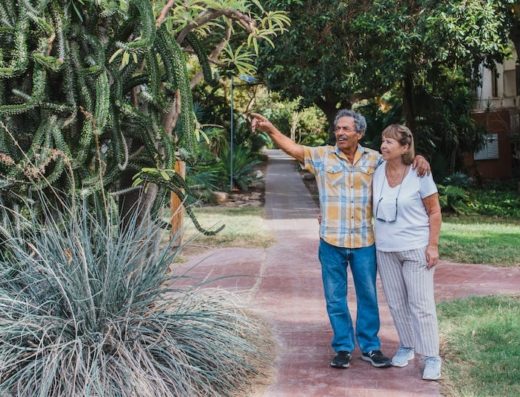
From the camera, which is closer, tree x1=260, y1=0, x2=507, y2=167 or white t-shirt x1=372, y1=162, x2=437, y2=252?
white t-shirt x1=372, y1=162, x2=437, y2=252

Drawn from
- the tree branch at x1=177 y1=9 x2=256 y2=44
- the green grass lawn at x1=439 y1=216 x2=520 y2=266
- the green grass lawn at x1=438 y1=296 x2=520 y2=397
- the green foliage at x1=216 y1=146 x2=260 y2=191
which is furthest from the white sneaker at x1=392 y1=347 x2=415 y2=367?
the green foliage at x1=216 y1=146 x2=260 y2=191

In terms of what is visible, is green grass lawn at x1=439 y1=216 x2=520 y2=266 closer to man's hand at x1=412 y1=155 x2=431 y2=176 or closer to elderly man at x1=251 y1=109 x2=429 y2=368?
elderly man at x1=251 y1=109 x2=429 y2=368

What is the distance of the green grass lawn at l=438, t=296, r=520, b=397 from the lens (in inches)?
183

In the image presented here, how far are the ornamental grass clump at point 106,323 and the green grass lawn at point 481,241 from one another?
551 cm

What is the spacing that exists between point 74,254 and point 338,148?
2.03 meters

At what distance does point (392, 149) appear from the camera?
4.91 m

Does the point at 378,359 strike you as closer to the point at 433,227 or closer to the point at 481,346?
the point at 481,346

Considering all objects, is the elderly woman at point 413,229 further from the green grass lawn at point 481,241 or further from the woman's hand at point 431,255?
the green grass lawn at point 481,241

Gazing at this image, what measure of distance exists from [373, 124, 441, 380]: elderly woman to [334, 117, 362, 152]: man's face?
0.89ft

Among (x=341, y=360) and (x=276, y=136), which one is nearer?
(x=341, y=360)

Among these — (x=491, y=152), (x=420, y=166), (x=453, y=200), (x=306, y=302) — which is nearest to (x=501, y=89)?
(x=491, y=152)

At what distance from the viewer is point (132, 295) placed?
4430 millimetres

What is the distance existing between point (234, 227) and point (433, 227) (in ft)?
26.4

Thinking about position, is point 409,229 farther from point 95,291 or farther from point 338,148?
point 95,291
